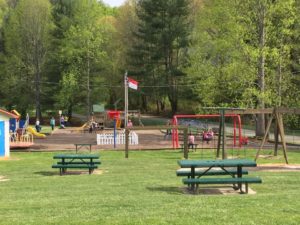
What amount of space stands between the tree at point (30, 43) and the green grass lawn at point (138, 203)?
5301cm

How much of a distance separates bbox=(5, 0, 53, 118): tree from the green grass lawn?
174ft

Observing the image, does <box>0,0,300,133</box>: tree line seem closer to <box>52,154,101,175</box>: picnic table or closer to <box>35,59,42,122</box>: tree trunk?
<box>35,59,42,122</box>: tree trunk

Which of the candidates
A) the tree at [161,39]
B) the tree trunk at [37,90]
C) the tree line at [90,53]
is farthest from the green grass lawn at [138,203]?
the tree trunk at [37,90]

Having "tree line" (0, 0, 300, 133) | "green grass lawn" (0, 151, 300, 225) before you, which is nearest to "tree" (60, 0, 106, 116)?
"tree line" (0, 0, 300, 133)

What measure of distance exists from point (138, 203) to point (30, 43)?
59.5 metres

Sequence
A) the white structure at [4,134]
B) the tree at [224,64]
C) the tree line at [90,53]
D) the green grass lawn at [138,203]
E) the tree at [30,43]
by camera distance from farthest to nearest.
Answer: the tree at [30,43], the tree line at [90,53], the tree at [224,64], the white structure at [4,134], the green grass lawn at [138,203]

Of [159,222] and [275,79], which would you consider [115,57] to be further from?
[159,222]

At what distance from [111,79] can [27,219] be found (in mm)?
60824

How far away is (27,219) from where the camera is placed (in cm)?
773

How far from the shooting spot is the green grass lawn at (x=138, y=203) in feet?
24.6

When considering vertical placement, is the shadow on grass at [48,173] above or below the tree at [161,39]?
below

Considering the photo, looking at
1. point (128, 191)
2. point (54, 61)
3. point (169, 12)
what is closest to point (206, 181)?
point (128, 191)

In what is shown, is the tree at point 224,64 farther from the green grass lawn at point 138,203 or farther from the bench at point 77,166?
the green grass lawn at point 138,203

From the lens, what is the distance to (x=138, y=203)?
9.05m
